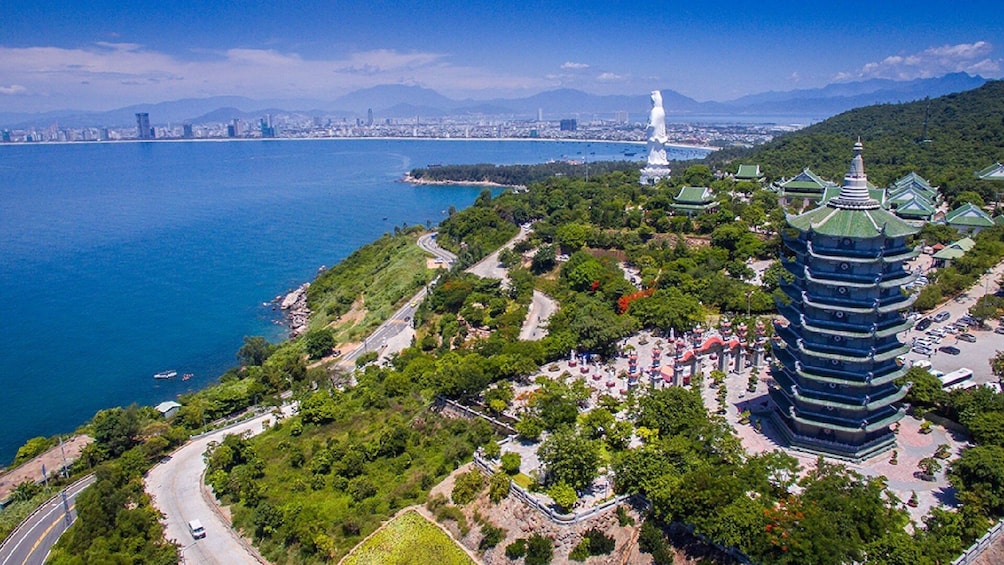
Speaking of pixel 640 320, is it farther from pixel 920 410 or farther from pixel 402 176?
pixel 402 176

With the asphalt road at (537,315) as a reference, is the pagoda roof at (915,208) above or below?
above

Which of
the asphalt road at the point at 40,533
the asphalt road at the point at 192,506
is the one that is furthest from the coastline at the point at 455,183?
the asphalt road at the point at 40,533

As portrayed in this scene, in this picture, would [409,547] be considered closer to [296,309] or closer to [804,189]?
[296,309]

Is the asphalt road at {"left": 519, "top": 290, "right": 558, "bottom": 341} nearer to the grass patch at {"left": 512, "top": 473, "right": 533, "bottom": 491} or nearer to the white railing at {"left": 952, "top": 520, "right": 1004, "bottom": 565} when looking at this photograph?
the grass patch at {"left": 512, "top": 473, "right": 533, "bottom": 491}

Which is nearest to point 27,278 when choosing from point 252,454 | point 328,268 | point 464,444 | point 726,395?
point 328,268

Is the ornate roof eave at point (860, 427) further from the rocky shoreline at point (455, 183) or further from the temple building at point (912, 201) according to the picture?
the rocky shoreline at point (455, 183)

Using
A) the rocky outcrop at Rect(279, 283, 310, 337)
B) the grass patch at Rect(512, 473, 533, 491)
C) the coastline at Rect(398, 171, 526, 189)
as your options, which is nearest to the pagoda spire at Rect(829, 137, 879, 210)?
the grass patch at Rect(512, 473, 533, 491)
